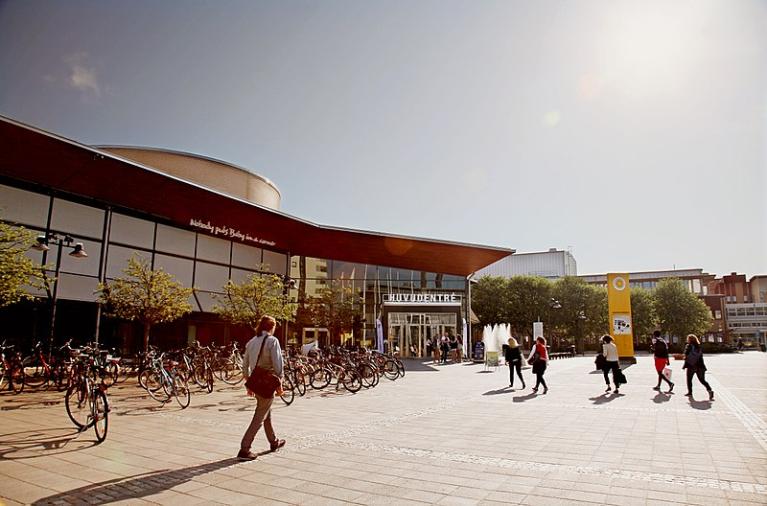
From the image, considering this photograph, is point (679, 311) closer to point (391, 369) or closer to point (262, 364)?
point (391, 369)

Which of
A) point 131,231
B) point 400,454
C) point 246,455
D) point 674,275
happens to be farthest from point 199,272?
point 674,275

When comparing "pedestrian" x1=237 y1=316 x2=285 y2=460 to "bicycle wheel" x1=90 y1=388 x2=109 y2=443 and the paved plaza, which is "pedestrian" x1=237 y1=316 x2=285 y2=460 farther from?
"bicycle wheel" x1=90 y1=388 x2=109 y2=443

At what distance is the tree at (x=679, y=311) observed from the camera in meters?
49.8

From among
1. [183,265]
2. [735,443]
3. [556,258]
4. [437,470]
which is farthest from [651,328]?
[437,470]

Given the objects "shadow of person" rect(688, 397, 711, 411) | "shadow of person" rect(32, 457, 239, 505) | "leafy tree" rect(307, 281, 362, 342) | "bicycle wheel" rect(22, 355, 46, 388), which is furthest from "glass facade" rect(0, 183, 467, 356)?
"shadow of person" rect(688, 397, 711, 411)

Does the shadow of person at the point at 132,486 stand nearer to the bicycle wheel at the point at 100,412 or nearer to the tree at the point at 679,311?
the bicycle wheel at the point at 100,412

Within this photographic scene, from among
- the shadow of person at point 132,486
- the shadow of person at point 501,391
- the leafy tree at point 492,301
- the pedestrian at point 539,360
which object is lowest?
the shadow of person at point 501,391

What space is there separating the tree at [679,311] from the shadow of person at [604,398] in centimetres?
4435

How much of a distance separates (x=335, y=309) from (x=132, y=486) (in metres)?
25.3

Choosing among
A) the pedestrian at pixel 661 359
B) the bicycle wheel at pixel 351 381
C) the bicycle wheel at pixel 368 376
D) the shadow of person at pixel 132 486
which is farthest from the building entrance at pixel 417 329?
the shadow of person at pixel 132 486

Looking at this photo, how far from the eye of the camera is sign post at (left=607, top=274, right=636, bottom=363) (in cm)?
2734

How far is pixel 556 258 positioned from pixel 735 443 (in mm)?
87162

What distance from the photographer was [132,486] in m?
4.88

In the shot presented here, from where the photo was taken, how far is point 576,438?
719cm
